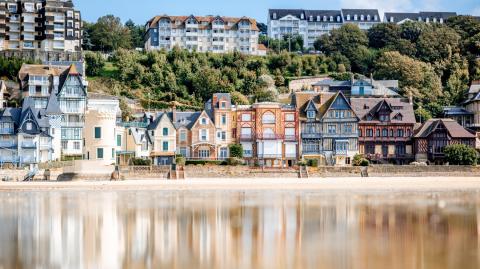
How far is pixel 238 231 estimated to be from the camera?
29828mm

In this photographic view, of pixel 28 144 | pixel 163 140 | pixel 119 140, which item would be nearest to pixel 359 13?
pixel 163 140

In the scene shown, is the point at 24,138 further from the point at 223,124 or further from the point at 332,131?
the point at 332,131

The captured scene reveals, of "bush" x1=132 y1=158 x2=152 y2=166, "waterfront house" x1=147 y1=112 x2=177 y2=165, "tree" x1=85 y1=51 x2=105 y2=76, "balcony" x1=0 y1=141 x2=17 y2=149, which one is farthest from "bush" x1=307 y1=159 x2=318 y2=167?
"tree" x1=85 y1=51 x2=105 y2=76

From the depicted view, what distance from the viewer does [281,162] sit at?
6034cm

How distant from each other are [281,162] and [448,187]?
1410cm

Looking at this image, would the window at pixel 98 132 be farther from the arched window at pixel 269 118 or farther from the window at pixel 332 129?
the window at pixel 332 129

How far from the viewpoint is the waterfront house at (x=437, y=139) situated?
60594mm

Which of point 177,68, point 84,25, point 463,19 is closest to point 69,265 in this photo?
point 177,68

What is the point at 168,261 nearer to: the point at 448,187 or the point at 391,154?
the point at 448,187

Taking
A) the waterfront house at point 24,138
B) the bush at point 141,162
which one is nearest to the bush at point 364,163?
the bush at point 141,162

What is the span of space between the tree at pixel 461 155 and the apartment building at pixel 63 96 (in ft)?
84.2

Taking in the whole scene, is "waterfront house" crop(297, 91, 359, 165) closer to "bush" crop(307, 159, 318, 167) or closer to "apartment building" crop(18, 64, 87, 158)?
"bush" crop(307, 159, 318, 167)

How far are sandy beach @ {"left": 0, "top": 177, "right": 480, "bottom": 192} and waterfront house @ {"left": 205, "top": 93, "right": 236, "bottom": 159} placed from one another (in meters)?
8.06

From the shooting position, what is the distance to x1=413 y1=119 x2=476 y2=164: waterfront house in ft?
199
